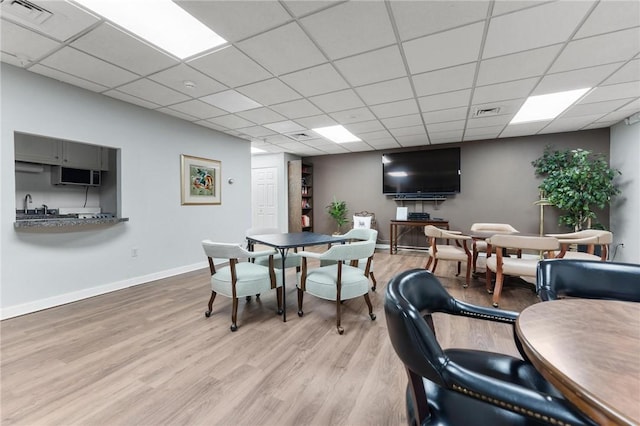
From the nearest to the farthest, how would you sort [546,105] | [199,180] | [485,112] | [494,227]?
[546,105], [485,112], [494,227], [199,180]

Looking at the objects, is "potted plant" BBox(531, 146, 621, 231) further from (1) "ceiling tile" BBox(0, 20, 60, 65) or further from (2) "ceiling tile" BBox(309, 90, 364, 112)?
(1) "ceiling tile" BBox(0, 20, 60, 65)

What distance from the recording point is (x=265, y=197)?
24.1 feet

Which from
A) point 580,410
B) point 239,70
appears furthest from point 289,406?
point 239,70

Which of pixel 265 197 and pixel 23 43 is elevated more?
pixel 23 43

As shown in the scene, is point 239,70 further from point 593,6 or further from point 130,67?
point 593,6

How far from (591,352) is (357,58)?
2601 millimetres

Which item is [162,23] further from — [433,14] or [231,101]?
[433,14]

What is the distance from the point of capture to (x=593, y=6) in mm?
1832

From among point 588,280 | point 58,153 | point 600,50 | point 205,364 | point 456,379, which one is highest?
point 600,50

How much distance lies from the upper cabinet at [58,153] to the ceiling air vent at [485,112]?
218 inches

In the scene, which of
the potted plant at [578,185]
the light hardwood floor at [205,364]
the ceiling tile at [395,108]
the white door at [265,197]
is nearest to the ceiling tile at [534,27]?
the ceiling tile at [395,108]

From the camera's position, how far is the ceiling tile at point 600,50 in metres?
2.15

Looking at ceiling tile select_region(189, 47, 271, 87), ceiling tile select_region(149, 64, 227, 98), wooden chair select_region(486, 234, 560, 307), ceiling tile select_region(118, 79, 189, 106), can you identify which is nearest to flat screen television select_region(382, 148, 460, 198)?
wooden chair select_region(486, 234, 560, 307)

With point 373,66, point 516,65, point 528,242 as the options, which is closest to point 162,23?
point 373,66
